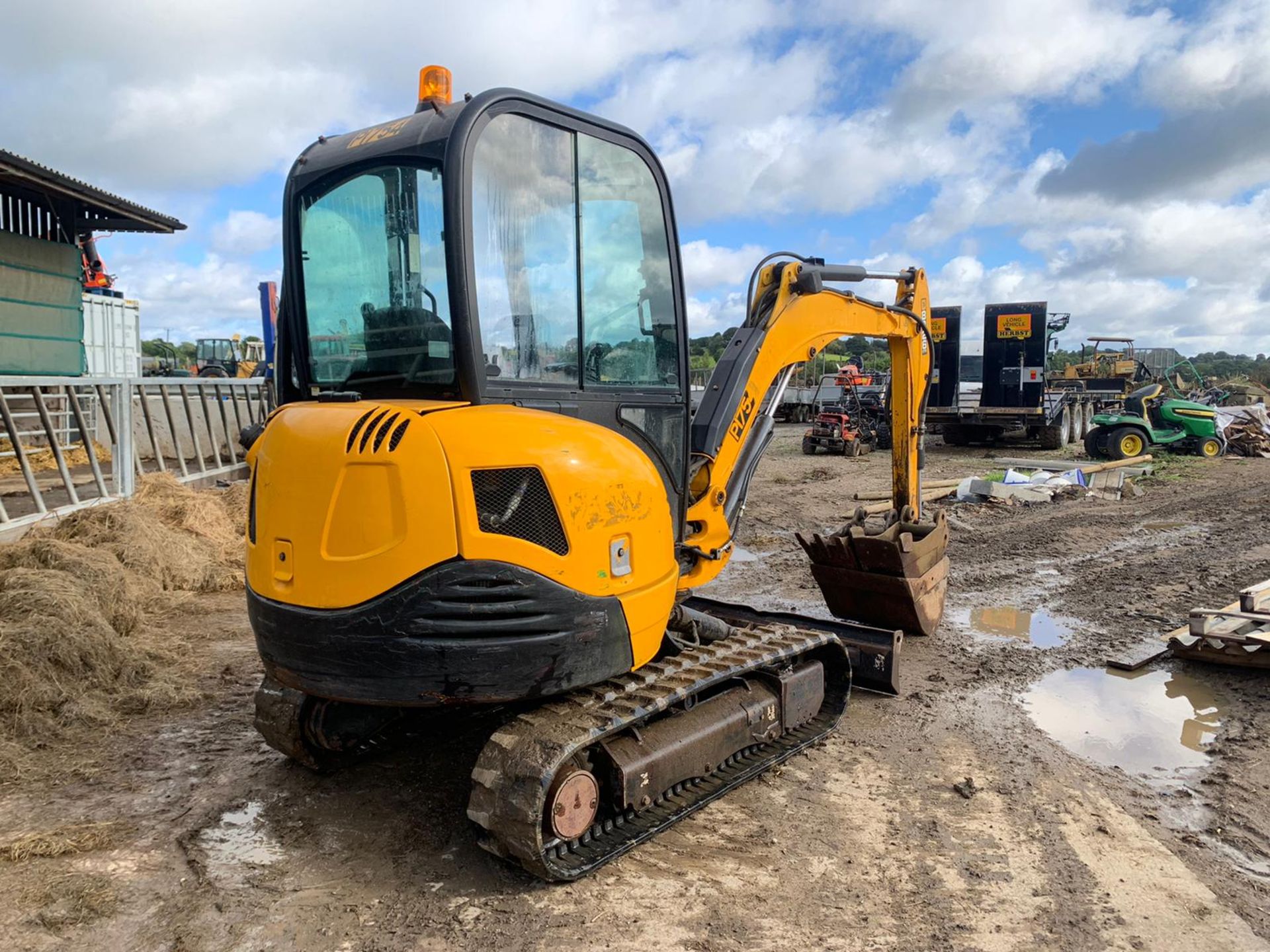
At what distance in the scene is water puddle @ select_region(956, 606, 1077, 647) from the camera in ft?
21.2

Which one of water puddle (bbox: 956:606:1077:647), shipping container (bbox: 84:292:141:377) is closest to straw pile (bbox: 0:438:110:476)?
shipping container (bbox: 84:292:141:377)

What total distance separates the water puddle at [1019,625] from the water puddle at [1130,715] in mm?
669

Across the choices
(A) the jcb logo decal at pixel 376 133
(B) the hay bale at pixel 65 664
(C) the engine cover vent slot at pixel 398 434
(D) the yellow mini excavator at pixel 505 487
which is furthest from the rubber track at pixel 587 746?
(B) the hay bale at pixel 65 664

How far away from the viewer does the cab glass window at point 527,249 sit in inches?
130

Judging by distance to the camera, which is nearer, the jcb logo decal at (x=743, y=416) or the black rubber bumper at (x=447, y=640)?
the black rubber bumper at (x=447, y=640)

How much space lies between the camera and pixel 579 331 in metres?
3.62

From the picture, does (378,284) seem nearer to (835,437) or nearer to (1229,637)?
(1229,637)

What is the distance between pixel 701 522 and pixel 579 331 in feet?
4.80

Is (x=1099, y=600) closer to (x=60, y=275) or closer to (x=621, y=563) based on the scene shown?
(x=621, y=563)

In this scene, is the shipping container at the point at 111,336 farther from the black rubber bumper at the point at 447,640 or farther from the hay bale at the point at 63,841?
the black rubber bumper at the point at 447,640

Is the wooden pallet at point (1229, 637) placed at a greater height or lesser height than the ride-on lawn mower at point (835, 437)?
lesser

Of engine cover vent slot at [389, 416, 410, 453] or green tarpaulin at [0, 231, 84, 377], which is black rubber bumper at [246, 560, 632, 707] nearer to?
engine cover vent slot at [389, 416, 410, 453]

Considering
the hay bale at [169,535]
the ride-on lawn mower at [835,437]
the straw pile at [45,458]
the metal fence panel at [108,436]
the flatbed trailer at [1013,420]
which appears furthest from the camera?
the flatbed trailer at [1013,420]

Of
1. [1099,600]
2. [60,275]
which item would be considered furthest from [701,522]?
[60,275]
